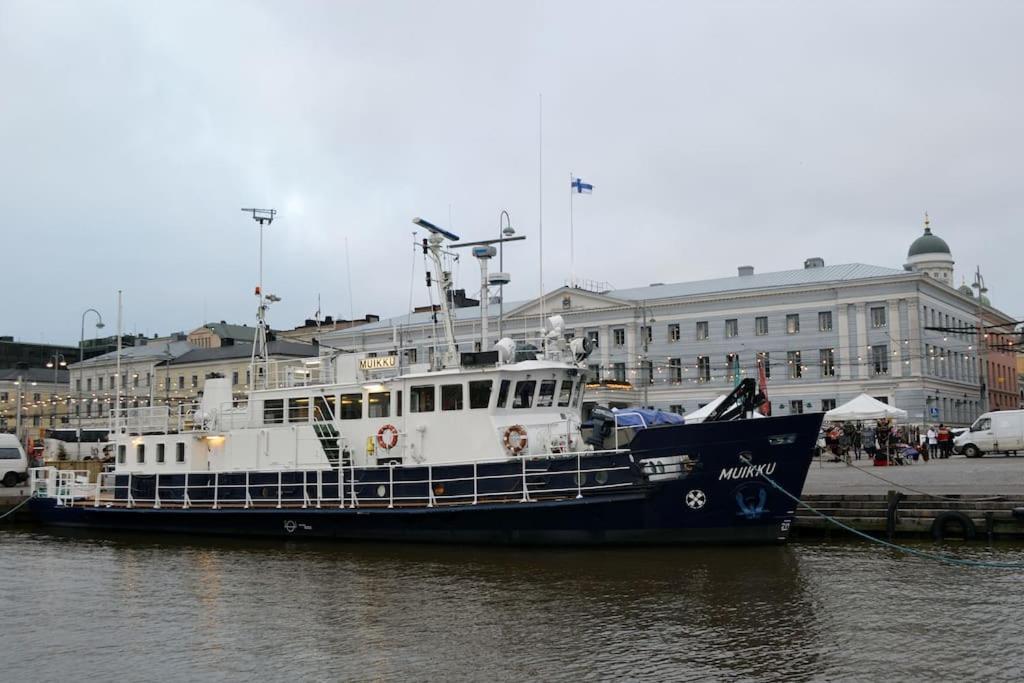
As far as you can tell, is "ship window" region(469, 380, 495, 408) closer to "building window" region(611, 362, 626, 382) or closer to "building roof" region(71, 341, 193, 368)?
"building window" region(611, 362, 626, 382)

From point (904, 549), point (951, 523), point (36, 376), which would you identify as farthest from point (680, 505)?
point (36, 376)

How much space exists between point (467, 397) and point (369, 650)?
1042 cm

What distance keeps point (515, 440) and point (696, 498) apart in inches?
178

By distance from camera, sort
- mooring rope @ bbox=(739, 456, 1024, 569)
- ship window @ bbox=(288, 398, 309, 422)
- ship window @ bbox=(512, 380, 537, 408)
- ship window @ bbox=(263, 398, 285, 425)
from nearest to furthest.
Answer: mooring rope @ bbox=(739, 456, 1024, 569) → ship window @ bbox=(512, 380, 537, 408) → ship window @ bbox=(288, 398, 309, 422) → ship window @ bbox=(263, 398, 285, 425)

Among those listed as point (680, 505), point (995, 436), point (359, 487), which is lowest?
point (680, 505)

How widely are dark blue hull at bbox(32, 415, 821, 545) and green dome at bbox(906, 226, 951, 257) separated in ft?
269

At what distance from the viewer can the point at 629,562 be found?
819 inches

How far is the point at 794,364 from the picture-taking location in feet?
228

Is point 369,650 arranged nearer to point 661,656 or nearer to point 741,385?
point 661,656

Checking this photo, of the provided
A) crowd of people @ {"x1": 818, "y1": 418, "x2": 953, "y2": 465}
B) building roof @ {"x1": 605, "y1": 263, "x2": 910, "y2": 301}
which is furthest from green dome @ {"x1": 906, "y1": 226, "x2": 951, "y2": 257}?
crowd of people @ {"x1": 818, "y1": 418, "x2": 953, "y2": 465}

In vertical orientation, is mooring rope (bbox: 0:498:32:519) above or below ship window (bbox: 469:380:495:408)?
below

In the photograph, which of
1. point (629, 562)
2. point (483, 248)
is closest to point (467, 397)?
point (483, 248)

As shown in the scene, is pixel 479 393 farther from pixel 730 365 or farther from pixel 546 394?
pixel 730 365

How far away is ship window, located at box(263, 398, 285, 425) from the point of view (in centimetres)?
2692
